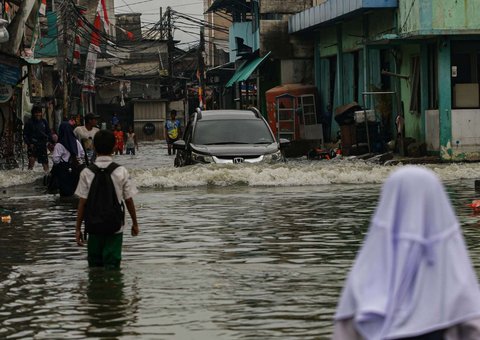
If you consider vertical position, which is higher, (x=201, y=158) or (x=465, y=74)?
(x=465, y=74)

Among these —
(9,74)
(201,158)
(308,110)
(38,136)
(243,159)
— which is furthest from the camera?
(308,110)

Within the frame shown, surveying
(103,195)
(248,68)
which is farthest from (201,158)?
(248,68)

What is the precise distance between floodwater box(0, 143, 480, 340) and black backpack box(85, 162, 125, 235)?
53 centimetres

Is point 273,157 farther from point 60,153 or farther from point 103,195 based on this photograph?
point 103,195

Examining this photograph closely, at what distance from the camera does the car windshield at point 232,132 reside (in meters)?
25.0

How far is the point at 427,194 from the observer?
452 cm

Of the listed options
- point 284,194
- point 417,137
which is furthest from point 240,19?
point 284,194

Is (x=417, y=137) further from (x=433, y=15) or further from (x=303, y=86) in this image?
(x=303, y=86)

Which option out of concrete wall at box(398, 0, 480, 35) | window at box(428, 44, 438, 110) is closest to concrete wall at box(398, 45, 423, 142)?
window at box(428, 44, 438, 110)

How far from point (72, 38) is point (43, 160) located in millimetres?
28441

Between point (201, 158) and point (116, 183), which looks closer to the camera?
point (116, 183)

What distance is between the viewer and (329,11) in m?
37.9

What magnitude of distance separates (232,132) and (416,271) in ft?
68.1

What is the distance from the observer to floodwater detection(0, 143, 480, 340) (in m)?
9.01
